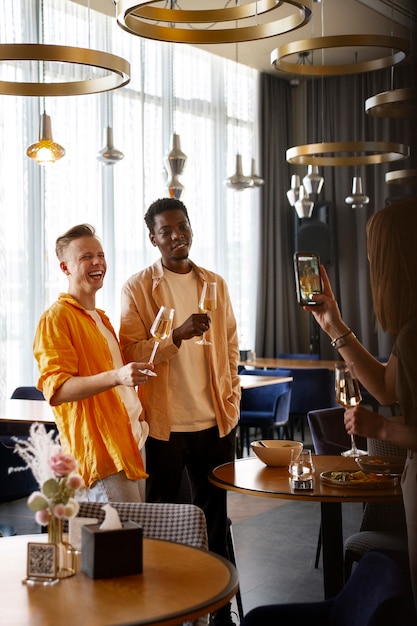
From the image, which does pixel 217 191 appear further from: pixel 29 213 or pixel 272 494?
pixel 272 494

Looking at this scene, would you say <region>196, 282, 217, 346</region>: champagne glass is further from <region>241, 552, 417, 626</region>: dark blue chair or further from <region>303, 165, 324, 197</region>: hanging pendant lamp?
<region>303, 165, 324, 197</region>: hanging pendant lamp

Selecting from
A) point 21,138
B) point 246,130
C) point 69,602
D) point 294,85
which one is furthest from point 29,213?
point 69,602

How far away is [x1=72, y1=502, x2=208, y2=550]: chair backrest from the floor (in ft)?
5.08

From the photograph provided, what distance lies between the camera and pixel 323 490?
276 cm

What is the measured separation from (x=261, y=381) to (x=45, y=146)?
2552 millimetres

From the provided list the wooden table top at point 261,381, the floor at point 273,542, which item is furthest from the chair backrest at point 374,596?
the wooden table top at point 261,381

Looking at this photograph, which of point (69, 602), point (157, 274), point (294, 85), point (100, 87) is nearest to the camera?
point (69, 602)

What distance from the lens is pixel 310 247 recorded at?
9.88m

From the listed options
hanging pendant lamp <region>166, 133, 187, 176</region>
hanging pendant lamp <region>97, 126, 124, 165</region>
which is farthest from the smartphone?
hanging pendant lamp <region>166, 133, 187, 176</region>

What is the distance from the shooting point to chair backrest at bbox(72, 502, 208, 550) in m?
2.37

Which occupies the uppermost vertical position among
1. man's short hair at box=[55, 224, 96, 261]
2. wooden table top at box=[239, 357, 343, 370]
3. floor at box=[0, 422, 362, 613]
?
man's short hair at box=[55, 224, 96, 261]

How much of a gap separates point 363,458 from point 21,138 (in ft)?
16.5

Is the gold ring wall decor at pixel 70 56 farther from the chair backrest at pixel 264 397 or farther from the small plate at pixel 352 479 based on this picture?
the chair backrest at pixel 264 397

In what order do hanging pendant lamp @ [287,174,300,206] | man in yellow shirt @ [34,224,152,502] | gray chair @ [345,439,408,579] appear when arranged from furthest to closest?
hanging pendant lamp @ [287,174,300,206] → man in yellow shirt @ [34,224,152,502] → gray chair @ [345,439,408,579]
